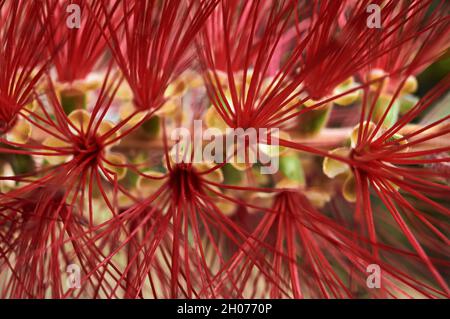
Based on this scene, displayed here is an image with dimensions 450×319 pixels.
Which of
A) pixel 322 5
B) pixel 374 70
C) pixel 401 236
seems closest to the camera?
pixel 322 5

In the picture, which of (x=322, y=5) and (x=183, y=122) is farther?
(x=183, y=122)

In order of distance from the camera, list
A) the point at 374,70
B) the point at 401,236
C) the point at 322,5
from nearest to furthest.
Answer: the point at 322,5 < the point at 374,70 < the point at 401,236

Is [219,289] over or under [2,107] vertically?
under
